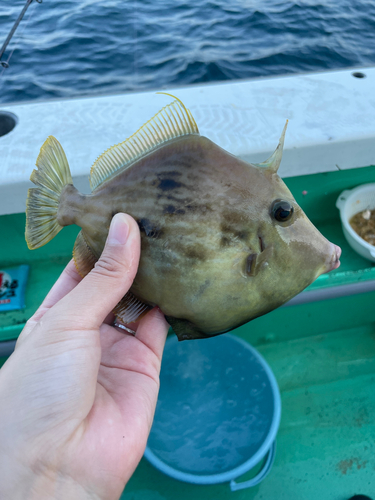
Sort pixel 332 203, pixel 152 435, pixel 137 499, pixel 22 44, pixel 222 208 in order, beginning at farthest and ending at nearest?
1. pixel 22 44
2. pixel 332 203
3. pixel 152 435
4. pixel 137 499
5. pixel 222 208

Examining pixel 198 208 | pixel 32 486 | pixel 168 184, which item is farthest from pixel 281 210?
pixel 32 486

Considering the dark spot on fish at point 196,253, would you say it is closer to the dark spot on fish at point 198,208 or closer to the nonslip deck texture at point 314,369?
the dark spot on fish at point 198,208

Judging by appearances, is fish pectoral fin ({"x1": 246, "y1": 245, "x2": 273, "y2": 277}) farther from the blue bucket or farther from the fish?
the blue bucket

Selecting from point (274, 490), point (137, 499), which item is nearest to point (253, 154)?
point (274, 490)

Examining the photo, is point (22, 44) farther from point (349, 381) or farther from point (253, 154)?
point (349, 381)

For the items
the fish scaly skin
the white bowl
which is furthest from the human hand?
the white bowl

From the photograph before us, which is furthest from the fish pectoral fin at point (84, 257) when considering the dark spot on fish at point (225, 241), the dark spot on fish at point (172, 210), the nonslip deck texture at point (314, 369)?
the nonslip deck texture at point (314, 369)

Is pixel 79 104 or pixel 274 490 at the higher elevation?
pixel 79 104
